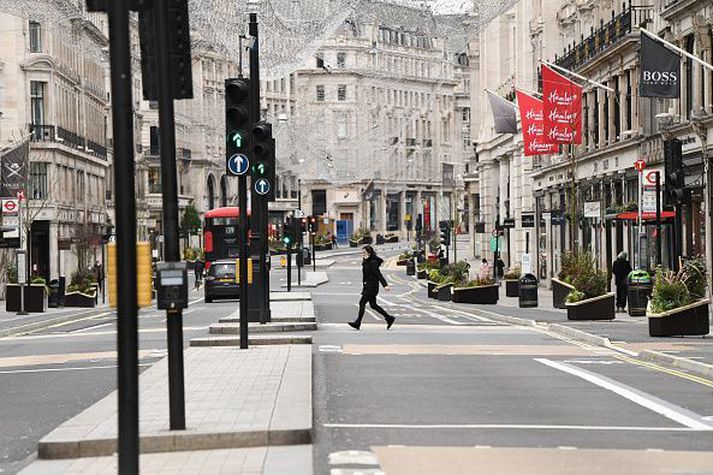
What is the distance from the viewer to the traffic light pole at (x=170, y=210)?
41.0 ft

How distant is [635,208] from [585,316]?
1655 centimetres

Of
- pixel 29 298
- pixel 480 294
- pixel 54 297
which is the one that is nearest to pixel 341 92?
pixel 54 297

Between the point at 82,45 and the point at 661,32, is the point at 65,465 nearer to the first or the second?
the point at 661,32

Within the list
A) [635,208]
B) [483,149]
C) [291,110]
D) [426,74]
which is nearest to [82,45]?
[635,208]

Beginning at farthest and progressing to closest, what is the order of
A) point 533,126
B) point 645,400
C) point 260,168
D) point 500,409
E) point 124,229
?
point 533,126 → point 260,168 → point 645,400 → point 500,409 → point 124,229

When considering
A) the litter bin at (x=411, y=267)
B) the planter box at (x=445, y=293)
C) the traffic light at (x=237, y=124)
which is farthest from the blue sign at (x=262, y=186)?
the litter bin at (x=411, y=267)

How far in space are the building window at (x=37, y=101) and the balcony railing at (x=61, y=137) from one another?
1.37ft

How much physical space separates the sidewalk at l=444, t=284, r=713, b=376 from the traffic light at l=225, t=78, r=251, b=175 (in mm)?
6891

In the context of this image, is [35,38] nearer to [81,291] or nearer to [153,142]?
[81,291]

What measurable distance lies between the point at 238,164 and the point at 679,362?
22.7 ft

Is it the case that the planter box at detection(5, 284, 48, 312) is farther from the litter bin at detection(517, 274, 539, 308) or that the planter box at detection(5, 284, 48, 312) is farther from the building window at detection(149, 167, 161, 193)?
the building window at detection(149, 167, 161, 193)

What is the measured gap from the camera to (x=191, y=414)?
47.5 ft

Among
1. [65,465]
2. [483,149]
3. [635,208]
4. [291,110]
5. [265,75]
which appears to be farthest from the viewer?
[291,110]

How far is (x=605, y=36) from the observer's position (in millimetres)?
61656
